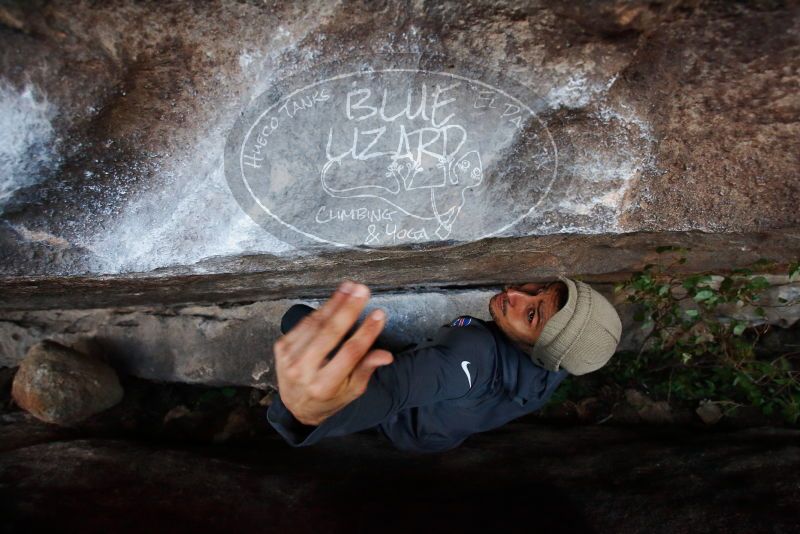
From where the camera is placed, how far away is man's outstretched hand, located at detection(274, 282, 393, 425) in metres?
1.08

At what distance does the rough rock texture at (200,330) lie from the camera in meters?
2.71

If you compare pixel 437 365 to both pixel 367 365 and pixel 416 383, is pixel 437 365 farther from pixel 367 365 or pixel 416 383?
pixel 367 365

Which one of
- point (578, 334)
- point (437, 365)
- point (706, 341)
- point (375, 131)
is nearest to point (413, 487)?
point (437, 365)

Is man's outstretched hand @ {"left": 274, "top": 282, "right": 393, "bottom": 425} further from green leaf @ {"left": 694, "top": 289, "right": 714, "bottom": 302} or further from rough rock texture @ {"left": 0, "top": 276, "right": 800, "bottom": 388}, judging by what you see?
green leaf @ {"left": 694, "top": 289, "right": 714, "bottom": 302}

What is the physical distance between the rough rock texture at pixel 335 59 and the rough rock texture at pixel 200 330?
3.08ft

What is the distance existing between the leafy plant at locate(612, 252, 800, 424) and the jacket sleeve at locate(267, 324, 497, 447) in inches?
37.4

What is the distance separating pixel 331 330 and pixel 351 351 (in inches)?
2.2

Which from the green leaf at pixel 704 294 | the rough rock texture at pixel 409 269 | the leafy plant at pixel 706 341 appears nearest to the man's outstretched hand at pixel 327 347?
the rough rock texture at pixel 409 269

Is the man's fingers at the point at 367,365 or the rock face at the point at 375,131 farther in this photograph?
the rock face at the point at 375,131

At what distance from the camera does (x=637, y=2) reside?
1.32 metres

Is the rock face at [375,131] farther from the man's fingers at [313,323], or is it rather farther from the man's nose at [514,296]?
the man's fingers at [313,323]

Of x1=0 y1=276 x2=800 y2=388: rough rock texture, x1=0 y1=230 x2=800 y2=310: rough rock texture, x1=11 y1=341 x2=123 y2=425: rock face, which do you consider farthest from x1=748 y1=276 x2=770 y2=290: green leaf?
x1=11 y1=341 x2=123 y2=425: rock face

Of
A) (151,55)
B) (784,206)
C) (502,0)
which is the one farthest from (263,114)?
(784,206)

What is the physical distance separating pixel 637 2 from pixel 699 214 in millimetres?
786
